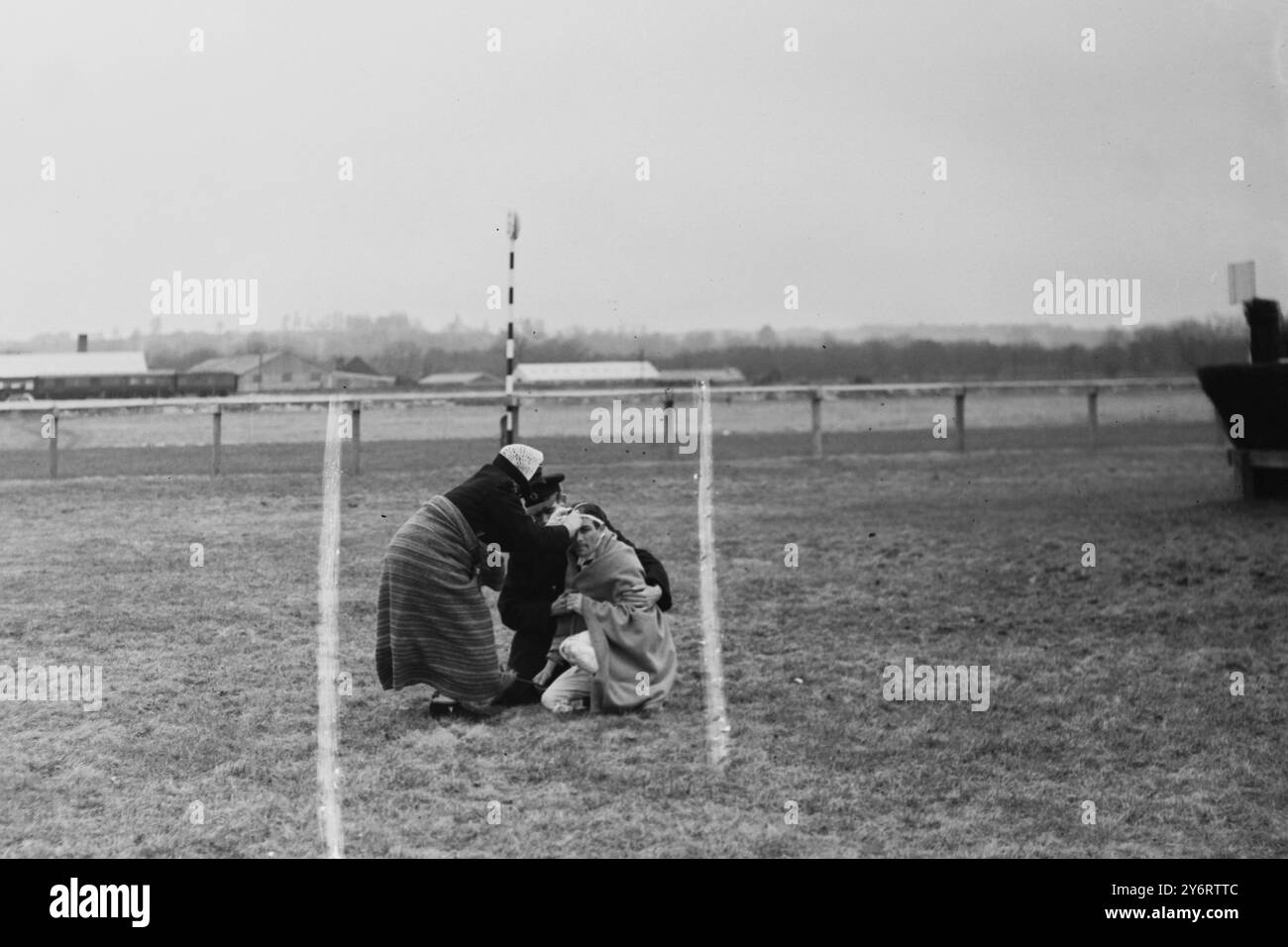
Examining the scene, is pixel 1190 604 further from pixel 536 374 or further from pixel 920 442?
pixel 920 442

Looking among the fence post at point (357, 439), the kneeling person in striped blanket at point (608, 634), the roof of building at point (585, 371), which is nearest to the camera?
the kneeling person in striped blanket at point (608, 634)

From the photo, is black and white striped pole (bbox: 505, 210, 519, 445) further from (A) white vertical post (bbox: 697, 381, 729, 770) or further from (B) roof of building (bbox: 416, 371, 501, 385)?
(A) white vertical post (bbox: 697, 381, 729, 770)

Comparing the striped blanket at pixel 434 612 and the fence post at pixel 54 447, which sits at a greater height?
the fence post at pixel 54 447

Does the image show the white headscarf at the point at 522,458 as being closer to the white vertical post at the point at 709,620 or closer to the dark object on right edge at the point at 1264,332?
the white vertical post at the point at 709,620

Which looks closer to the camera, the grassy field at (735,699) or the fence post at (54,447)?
the grassy field at (735,699)

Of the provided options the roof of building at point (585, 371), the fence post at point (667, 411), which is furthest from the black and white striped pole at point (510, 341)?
the fence post at point (667, 411)

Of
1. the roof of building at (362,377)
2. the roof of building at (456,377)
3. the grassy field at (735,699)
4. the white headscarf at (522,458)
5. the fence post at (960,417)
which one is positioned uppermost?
the roof of building at (456,377)

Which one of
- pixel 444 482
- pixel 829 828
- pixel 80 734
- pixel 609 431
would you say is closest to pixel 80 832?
pixel 80 734
